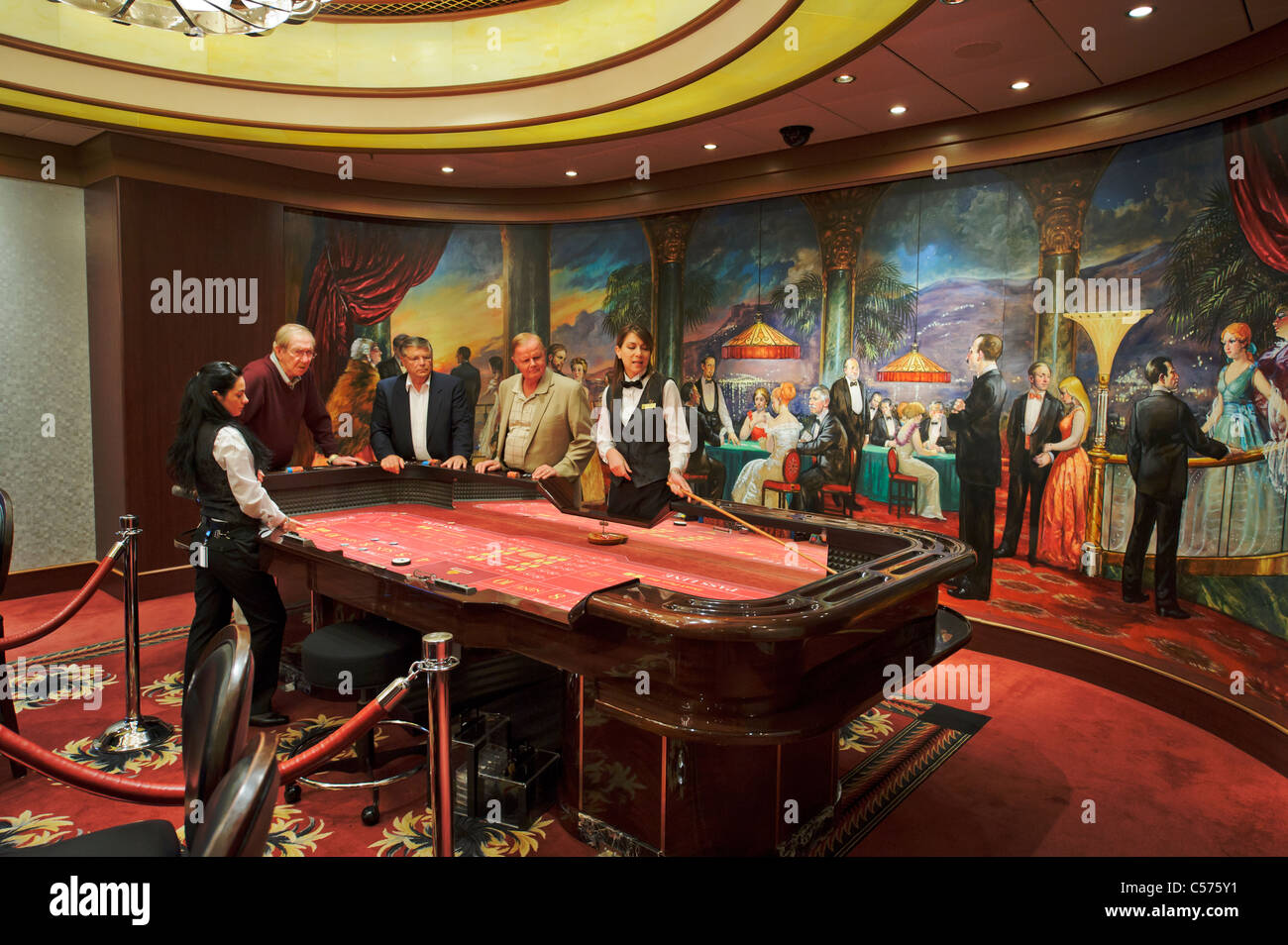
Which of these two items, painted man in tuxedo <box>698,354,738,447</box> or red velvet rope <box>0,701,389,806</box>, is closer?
red velvet rope <box>0,701,389,806</box>

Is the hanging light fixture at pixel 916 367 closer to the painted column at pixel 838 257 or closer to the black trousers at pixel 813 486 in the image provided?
the painted column at pixel 838 257

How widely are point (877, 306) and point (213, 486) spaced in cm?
421

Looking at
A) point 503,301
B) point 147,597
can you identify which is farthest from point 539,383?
point 147,597

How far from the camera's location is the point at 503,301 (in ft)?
23.3

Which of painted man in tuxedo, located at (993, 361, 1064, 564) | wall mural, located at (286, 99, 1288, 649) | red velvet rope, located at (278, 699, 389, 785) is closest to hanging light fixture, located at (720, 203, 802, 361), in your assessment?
wall mural, located at (286, 99, 1288, 649)

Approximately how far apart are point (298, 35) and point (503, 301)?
2.60 metres

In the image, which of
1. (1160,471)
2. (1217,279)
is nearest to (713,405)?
(1160,471)

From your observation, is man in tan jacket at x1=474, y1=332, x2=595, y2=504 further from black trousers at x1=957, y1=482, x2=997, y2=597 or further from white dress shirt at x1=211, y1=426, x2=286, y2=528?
black trousers at x1=957, y1=482, x2=997, y2=597

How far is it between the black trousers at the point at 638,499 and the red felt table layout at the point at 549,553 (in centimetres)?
8

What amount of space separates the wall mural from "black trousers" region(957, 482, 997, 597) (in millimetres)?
67

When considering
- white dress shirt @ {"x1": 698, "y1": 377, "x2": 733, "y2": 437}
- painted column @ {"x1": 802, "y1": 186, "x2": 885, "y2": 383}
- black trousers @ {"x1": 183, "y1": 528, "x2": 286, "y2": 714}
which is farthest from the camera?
white dress shirt @ {"x1": 698, "y1": 377, "x2": 733, "y2": 437}

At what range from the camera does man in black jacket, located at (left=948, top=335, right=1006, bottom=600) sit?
4914 mm
